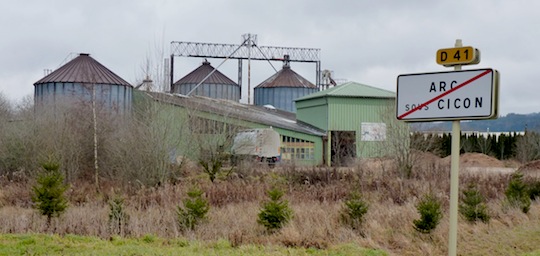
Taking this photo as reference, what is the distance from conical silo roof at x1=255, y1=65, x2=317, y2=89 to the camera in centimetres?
5981

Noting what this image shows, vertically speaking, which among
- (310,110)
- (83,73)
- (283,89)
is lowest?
(310,110)

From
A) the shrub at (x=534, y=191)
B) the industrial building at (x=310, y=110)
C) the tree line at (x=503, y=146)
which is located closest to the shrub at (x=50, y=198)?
the shrub at (x=534, y=191)

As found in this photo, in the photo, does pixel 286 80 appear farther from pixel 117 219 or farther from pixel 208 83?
pixel 117 219

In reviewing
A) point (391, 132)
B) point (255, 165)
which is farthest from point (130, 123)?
point (391, 132)

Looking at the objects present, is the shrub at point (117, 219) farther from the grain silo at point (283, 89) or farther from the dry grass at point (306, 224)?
the grain silo at point (283, 89)

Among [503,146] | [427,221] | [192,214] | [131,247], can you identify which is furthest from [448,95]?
[503,146]

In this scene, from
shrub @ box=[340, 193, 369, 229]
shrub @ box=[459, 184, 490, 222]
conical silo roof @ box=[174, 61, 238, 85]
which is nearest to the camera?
shrub @ box=[459, 184, 490, 222]

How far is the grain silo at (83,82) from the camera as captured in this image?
41.5 m

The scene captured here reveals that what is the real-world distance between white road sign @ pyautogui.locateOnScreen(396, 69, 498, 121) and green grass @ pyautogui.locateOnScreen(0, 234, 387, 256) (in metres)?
4.35

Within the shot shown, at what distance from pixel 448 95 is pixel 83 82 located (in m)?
37.4

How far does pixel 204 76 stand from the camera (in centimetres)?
5694

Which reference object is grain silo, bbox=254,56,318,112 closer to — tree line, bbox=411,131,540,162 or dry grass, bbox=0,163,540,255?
tree line, bbox=411,131,540,162

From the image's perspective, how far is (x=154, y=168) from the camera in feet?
88.6

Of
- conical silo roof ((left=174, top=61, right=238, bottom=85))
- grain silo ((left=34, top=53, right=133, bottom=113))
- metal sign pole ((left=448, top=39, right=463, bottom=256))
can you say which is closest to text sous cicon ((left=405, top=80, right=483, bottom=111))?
metal sign pole ((left=448, top=39, right=463, bottom=256))
